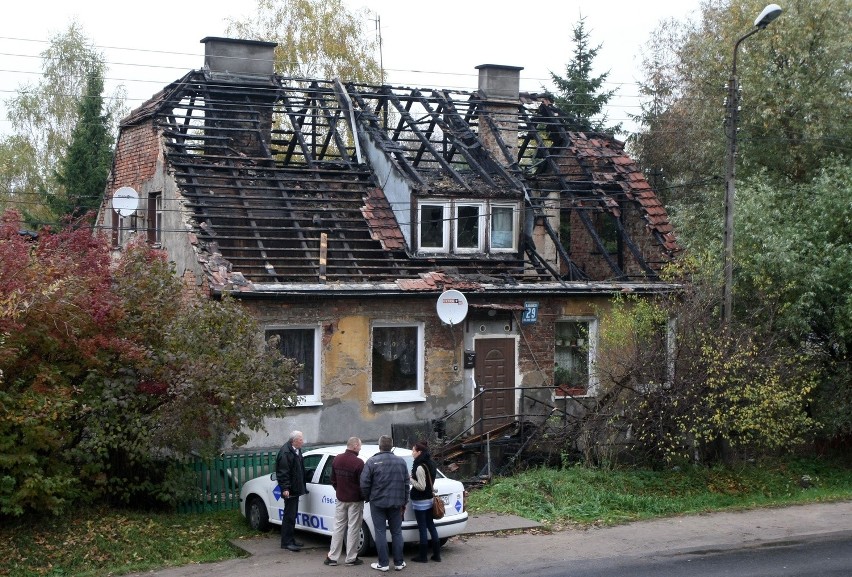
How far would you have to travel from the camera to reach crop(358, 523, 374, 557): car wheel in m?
13.4

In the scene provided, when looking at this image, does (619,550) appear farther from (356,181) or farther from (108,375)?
(356,181)

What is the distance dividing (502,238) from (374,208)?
3.15 meters

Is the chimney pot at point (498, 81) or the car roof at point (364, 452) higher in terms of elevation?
the chimney pot at point (498, 81)

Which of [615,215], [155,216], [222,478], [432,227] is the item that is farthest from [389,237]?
[222,478]

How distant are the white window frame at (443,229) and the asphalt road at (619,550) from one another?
26.9ft

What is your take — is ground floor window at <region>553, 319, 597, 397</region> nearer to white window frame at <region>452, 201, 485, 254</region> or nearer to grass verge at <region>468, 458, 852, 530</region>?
white window frame at <region>452, 201, 485, 254</region>

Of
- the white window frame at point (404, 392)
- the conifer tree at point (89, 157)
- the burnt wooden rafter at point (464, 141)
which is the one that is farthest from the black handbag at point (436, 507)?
the conifer tree at point (89, 157)

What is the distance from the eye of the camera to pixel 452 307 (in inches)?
784

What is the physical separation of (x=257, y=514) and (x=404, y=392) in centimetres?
594

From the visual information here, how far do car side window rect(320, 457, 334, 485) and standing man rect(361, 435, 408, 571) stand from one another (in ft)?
4.00

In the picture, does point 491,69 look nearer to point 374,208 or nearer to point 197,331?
point 374,208

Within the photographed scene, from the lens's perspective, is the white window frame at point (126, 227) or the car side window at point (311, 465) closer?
the car side window at point (311, 465)

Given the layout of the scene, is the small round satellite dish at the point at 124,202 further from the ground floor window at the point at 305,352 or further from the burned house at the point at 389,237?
the ground floor window at the point at 305,352

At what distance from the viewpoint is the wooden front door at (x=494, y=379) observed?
21.0m
